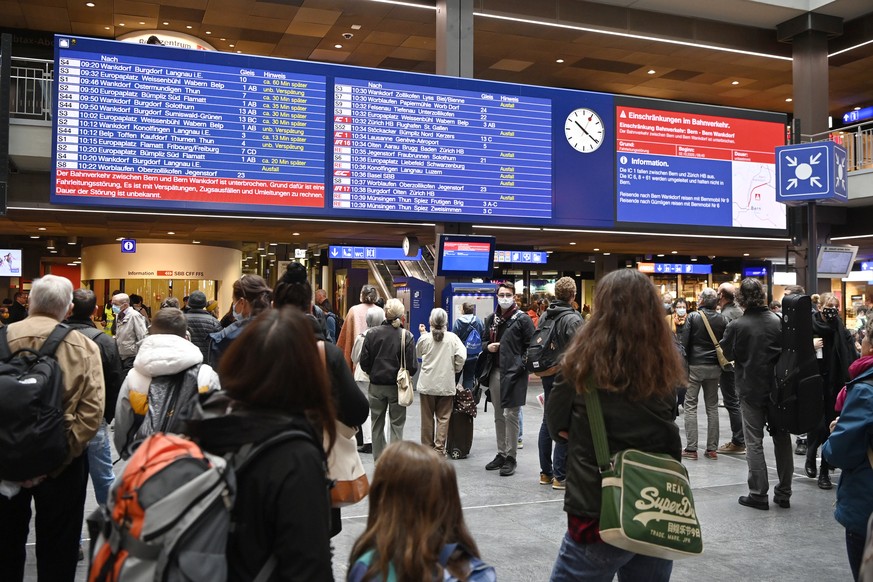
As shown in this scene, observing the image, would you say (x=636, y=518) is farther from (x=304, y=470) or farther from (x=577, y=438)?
(x=304, y=470)

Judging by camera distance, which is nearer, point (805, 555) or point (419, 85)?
point (805, 555)

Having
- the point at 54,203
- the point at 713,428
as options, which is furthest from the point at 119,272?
the point at 713,428

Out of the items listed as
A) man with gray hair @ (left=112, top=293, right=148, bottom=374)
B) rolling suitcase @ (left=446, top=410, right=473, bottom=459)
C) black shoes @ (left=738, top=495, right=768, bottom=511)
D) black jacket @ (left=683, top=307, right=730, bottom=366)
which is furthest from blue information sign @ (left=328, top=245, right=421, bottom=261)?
black shoes @ (left=738, top=495, right=768, bottom=511)

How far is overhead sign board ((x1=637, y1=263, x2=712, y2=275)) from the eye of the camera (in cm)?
2444

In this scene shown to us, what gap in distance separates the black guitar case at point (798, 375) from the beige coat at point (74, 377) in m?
4.66

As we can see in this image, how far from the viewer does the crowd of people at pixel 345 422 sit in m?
1.75

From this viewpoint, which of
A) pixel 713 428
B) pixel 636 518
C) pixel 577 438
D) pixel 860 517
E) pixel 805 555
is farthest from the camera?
pixel 713 428

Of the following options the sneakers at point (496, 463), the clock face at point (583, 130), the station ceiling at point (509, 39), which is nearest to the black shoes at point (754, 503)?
the sneakers at point (496, 463)

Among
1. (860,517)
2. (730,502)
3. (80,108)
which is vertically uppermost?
(80,108)

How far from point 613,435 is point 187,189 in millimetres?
8521

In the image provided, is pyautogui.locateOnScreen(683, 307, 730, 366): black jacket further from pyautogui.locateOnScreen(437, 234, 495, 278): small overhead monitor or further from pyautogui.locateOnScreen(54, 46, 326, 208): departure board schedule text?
pyautogui.locateOnScreen(54, 46, 326, 208): departure board schedule text

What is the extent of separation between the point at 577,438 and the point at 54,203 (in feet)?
28.6

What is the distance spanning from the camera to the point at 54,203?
929 centimetres

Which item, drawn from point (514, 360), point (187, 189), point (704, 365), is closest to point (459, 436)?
point (514, 360)
